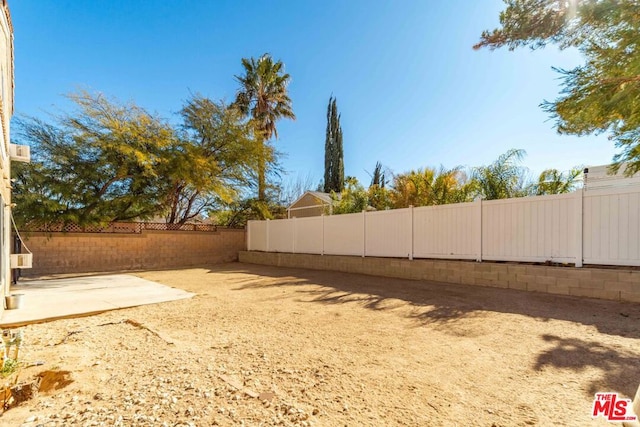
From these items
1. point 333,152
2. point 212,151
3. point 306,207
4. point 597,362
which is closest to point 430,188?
point 597,362

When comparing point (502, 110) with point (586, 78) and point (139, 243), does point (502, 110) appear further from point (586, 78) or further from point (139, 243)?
point (139, 243)

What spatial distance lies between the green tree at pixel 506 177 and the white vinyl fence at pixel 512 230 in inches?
37.7

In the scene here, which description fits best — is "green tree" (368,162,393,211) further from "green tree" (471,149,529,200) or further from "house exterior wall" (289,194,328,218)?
"house exterior wall" (289,194,328,218)

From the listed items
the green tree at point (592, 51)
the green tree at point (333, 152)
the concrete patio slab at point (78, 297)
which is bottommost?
the concrete patio slab at point (78, 297)

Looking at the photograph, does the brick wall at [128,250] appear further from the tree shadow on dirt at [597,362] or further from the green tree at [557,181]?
the tree shadow on dirt at [597,362]

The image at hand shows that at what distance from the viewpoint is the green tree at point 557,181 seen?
6660 mm

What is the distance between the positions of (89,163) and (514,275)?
517 inches

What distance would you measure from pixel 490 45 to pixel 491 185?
317 centimetres

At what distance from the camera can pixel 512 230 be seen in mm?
6297

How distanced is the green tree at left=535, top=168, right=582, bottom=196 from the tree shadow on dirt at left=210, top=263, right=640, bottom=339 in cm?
260

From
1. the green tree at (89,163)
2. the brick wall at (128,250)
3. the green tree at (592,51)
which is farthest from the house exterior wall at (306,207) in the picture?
the green tree at (592,51)

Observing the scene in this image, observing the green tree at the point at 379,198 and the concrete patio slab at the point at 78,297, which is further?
the green tree at the point at 379,198

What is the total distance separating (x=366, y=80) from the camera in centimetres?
1200

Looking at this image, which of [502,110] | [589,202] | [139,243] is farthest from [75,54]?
[589,202]
